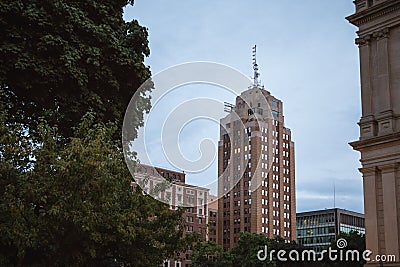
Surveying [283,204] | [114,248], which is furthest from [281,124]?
[114,248]

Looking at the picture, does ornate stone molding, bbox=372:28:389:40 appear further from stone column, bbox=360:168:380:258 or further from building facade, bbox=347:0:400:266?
stone column, bbox=360:168:380:258

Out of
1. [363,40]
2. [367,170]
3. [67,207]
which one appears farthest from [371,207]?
[67,207]

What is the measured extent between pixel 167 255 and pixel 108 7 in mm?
9444

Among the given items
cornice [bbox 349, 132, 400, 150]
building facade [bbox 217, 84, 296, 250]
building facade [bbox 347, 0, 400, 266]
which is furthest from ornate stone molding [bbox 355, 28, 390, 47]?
building facade [bbox 217, 84, 296, 250]

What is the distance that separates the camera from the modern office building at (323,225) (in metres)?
114

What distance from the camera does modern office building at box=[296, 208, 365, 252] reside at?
114 m

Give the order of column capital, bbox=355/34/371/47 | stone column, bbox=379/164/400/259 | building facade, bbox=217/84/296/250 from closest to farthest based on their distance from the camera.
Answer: stone column, bbox=379/164/400/259 < column capital, bbox=355/34/371/47 < building facade, bbox=217/84/296/250

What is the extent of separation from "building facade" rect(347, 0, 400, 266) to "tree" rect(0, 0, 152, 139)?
27.8ft

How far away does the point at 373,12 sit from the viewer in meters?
20.3

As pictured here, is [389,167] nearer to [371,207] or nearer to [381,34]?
[371,207]

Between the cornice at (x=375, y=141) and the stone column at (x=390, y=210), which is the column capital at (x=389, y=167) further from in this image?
the cornice at (x=375, y=141)

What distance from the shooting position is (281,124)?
399 ft

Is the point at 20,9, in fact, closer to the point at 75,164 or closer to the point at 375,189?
the point at 75,164

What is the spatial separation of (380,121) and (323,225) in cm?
10182
